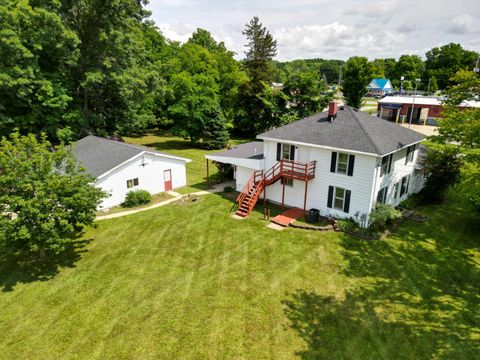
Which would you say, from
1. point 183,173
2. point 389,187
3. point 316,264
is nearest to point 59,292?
point 316,264

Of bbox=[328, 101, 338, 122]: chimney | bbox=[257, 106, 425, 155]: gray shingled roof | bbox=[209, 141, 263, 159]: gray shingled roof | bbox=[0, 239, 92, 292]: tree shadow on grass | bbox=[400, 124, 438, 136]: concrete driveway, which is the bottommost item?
bbox=[0, 239, 92, 292]: tree shadow on grass

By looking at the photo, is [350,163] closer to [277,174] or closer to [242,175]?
[277,174]

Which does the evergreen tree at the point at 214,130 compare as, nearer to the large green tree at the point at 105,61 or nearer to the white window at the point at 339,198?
the large green tree at the point at 105,61

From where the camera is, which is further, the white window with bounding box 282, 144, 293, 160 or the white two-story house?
the white window with bounding box 282, 144, 293, 160

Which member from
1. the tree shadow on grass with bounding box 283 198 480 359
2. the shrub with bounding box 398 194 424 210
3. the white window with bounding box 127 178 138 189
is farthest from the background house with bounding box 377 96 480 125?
the white window with bounding box 127 178 138 189

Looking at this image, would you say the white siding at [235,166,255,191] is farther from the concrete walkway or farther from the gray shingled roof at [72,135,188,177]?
the gray shingled roof at [72,135,188,177]

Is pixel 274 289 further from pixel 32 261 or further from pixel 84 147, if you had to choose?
pixel 84 147
